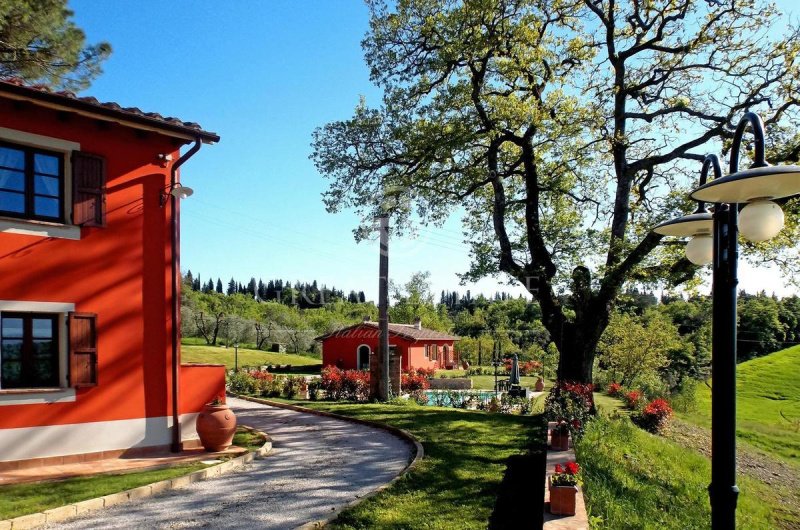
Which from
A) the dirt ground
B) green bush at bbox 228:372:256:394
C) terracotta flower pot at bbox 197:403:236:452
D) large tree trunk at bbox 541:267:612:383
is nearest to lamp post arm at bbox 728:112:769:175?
terracotta flower pot at bbox 197:403:236:452

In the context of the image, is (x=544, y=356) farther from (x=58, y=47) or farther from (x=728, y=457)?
(x=728, y=457)

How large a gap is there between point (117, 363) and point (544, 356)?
33306 millimetres

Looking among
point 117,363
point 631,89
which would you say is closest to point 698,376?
point 631,89

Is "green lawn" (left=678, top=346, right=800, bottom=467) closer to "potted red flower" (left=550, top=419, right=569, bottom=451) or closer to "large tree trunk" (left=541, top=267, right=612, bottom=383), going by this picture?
"large tree trunk" (left=541, top=267, right=612, bottom=383)

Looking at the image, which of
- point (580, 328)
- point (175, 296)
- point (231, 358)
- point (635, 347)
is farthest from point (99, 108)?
point (231, 358)

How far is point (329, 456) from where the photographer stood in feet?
32.4

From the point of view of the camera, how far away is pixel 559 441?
9492 mm

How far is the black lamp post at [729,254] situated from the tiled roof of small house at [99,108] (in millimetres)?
8495

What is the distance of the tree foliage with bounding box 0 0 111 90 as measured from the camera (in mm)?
13469

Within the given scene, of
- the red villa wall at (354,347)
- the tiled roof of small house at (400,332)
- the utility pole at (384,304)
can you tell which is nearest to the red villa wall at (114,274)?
the utility pole at (384,304)

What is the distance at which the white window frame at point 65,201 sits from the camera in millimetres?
8406

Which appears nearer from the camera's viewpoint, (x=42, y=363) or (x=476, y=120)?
(x=42, y=363)

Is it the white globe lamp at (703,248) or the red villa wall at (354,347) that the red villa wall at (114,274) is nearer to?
the white globe lamp at (703,248)

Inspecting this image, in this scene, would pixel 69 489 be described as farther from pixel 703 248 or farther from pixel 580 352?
pixel 580 352
